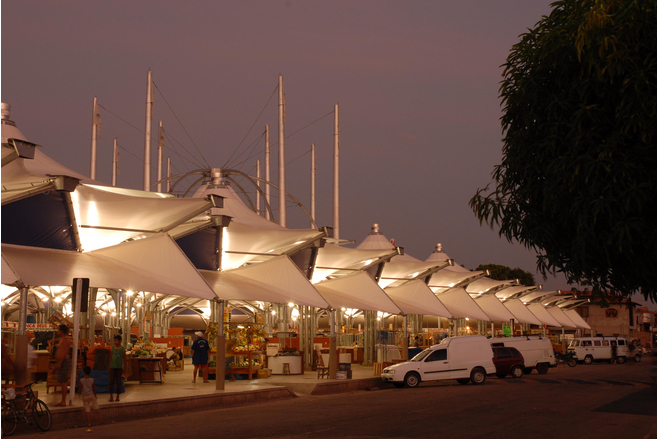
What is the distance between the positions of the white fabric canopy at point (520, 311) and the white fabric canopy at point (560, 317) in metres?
11.4

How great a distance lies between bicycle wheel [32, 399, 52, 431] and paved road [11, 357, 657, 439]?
0.98ft

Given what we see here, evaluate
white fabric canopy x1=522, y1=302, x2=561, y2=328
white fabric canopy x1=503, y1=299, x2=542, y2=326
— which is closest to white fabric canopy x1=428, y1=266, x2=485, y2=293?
white fabric canopy x1=503, y1=299, x2=542, y2=326

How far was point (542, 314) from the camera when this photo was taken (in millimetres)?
72750

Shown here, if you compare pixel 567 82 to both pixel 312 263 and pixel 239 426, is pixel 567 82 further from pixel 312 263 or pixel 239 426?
pixel 312 263

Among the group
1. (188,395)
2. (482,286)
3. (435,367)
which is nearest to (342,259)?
(435,367)

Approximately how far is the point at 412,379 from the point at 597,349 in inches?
1225

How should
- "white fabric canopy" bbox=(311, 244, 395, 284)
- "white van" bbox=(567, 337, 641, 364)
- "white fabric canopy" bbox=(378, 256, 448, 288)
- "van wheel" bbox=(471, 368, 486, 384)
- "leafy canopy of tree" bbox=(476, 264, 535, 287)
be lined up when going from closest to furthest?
"van wheel" bbox=(471, 368, 486, 384)
"white fabric canopy" bbox=(311, 244, 395, 284)
"white fabric canopy" bbox=(378, 256, 448, 288)
"white van" bbox=(567, 337, 641, 364)
"leafy canopy of tree" bbox=(476, 264, 535, 287)

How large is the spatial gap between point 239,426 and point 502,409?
22.9 feet

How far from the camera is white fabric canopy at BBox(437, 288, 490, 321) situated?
153 feet

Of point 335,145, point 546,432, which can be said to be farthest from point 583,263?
point 335,145

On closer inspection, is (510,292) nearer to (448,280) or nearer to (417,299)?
(448,280)

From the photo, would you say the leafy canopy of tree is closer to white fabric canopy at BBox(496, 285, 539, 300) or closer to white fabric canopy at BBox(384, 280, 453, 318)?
white fabric canopy at BBox(496, 285, 539, 300)

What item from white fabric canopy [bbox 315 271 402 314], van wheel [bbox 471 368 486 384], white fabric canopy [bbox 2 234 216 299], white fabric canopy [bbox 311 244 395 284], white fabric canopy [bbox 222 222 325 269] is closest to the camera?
white fabric canopy [bbox 2 234 216 299]

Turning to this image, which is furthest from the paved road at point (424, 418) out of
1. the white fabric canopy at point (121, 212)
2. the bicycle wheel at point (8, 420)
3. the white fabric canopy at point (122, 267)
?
the white fabric canopy at point (121, 212)
